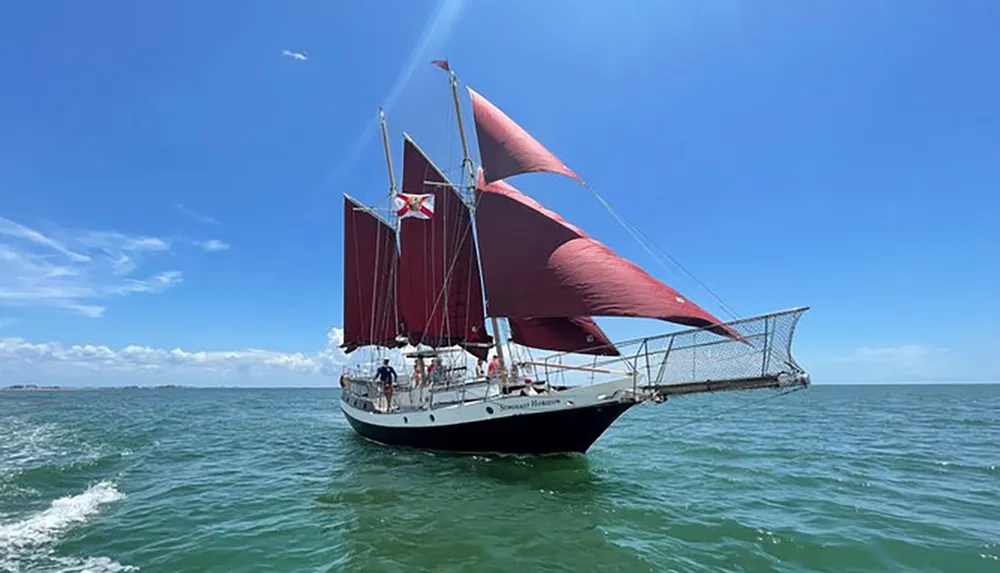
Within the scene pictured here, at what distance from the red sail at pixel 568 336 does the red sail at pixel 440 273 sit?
22.9ft

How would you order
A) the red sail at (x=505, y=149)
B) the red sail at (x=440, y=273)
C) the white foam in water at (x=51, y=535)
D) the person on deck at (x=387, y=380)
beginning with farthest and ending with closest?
the red sail at (x=440, y=273) → the person on deck at (x=387, y=380) → the red sail at (x=505, y=149) → the white foam in water at (x=51, y=535)

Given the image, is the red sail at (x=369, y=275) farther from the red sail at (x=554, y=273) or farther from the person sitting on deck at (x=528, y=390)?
the person sitting on deck at (x=528, y=390)

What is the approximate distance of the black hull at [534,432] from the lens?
54.5 ft

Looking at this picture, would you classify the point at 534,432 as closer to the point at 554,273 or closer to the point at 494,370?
the point at 494,370

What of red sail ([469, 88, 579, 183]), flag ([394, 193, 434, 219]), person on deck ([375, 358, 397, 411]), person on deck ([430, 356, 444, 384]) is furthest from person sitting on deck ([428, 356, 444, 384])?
red sail ([469, 88, 579, 183])

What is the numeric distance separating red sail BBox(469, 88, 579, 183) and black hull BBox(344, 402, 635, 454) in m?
8.45

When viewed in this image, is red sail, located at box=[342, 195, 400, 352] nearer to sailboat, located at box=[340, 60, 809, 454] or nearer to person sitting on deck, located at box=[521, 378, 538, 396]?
sailboat, located at box=[340, 60, 809, 454]

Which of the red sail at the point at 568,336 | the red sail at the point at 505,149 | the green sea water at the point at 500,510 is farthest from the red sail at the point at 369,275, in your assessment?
the red sail at the point at 568,336

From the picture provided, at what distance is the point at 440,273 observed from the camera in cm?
2622

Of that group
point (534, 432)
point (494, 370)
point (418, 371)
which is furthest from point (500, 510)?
point (418, 371)

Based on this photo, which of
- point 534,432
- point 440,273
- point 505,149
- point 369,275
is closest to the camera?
point 534,432

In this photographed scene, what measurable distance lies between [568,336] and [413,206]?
38.6ft

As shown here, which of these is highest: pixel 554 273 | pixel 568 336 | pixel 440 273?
pixel 440 273

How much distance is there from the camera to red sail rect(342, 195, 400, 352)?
31.5m
